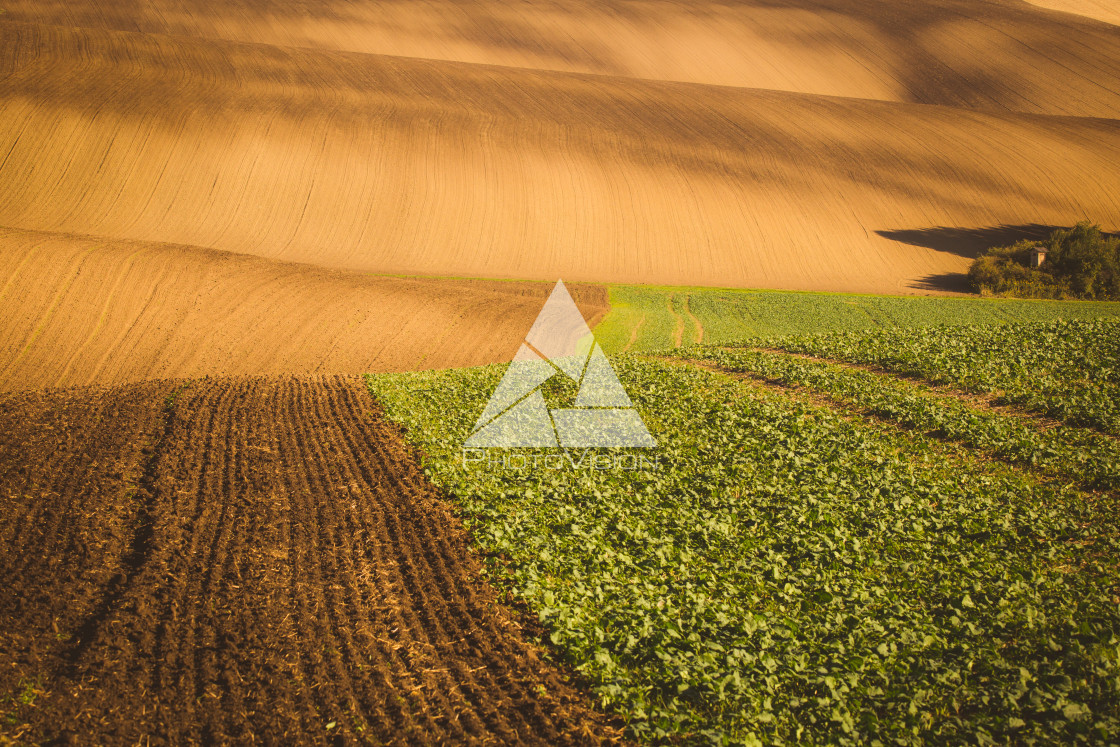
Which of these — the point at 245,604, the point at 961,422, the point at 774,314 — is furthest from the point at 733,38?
the point at 245,604

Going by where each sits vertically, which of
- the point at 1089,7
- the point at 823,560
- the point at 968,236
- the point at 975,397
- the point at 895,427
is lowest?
the point at 823,560

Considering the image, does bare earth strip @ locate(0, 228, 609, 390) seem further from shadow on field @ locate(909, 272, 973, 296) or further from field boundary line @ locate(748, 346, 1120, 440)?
shadow on field @ locate(909, 272, 973, 296)

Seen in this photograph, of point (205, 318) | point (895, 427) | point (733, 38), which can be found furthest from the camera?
point (733, 38)

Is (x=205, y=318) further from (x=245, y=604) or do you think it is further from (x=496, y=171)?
(x=496, y=171)

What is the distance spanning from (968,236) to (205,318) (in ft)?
205

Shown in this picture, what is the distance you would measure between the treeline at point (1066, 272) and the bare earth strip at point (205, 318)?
126 ft

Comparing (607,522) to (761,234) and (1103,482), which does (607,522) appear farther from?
(761,234)

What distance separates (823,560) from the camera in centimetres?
1054

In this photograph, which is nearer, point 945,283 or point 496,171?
point 945,283

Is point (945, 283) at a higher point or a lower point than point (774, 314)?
higher

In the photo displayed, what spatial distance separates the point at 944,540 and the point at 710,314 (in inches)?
1155

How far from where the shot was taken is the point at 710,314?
3956cm

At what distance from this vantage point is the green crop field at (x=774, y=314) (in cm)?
3494

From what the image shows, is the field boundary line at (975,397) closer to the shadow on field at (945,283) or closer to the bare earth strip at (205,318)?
the bare earth strip at (205,318)
